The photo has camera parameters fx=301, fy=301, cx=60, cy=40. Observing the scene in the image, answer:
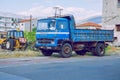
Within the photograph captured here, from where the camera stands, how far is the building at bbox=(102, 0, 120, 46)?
1698 inches

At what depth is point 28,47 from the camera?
29906 mm

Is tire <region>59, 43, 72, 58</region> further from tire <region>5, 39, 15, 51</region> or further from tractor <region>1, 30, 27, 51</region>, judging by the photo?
tire <region>5, 39, 15, 51</region>

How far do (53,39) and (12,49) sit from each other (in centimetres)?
774

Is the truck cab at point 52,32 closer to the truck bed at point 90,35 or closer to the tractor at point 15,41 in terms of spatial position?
the truck bed at point 90,35

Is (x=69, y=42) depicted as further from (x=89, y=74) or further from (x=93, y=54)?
(x=89, y=74)

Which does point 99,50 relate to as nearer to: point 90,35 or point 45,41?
point 90,35

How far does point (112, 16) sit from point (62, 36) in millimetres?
22940

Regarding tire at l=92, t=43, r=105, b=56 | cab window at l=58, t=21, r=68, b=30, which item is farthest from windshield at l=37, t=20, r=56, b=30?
tire at l=92, t=43, r=105, b=56

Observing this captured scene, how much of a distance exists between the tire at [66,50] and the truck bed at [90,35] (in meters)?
0.85

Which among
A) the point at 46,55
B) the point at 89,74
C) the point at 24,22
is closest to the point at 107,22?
the point at 46,55

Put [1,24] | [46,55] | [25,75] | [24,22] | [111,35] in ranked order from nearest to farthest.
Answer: [25,75]
[46,55]
[111,35]
[24,22]
[1,24]

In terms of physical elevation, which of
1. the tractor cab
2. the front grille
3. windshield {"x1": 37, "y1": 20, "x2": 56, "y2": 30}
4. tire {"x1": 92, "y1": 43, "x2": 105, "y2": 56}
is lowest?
tire {"x1": 92, "y1": 43, "x2": 105, "y2": 56}

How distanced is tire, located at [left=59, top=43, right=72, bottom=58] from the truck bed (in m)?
0.85

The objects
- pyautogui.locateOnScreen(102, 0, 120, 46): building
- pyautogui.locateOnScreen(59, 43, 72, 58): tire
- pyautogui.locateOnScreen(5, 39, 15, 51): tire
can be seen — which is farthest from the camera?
pyautogui.locateOnScreen(102, 0, 120, 46): building
